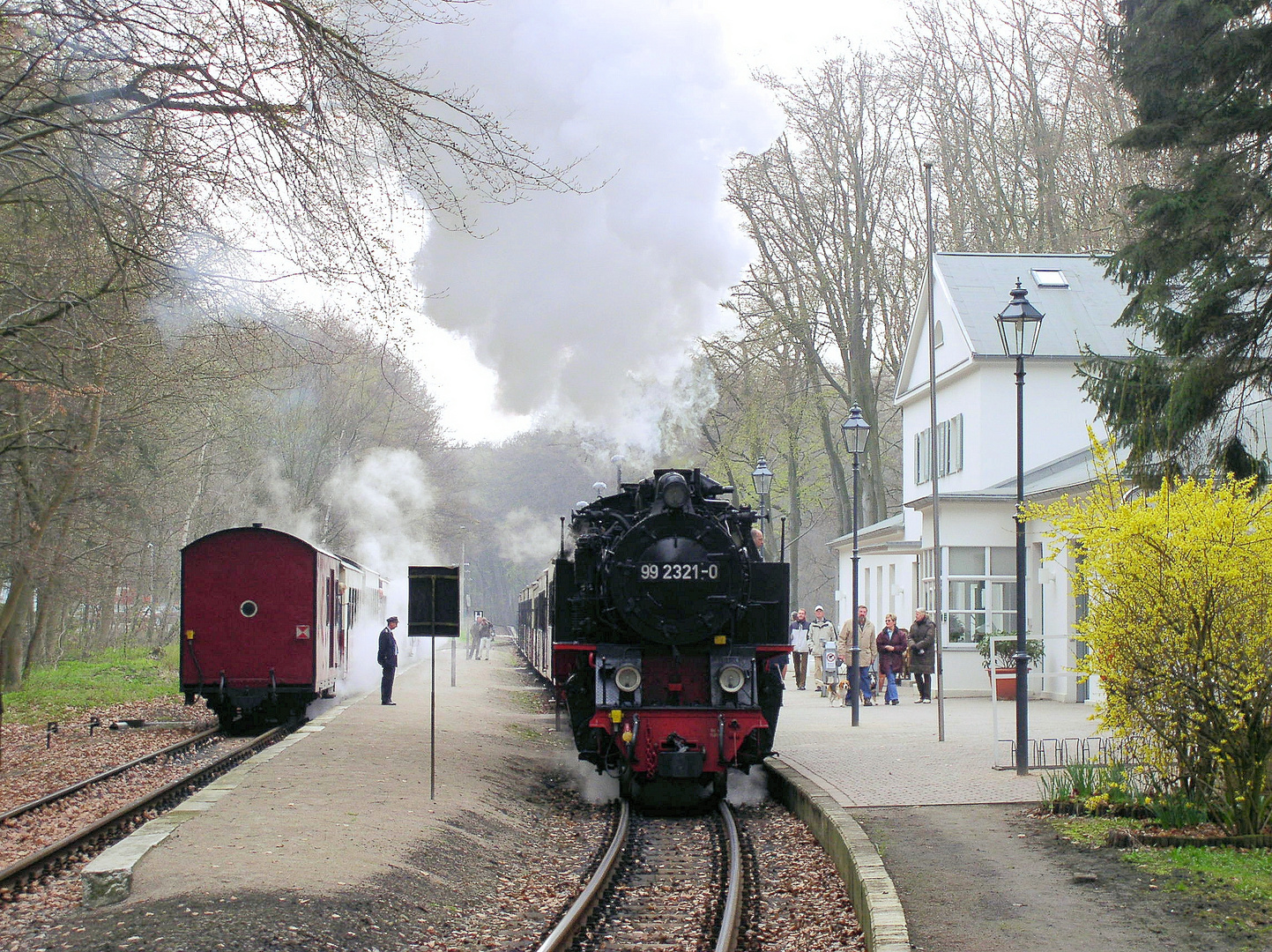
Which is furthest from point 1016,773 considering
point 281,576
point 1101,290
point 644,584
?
point 1101,290

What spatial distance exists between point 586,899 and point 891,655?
645 inches

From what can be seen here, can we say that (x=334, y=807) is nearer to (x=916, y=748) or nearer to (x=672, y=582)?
(x=672, y=582)

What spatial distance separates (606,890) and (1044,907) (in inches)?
129

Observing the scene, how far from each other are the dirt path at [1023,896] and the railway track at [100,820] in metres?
6.21

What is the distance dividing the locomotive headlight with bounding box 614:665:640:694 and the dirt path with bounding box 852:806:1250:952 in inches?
117

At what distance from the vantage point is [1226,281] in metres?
13.4

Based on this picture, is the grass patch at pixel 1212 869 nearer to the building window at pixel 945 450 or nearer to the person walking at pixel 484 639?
the building window at pixel 945 450

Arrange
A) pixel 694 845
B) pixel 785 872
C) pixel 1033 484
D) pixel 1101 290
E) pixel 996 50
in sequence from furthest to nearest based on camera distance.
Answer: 1. pixel 996 50
2. pixel 1101 290
3. pixel 1033 484
4. pixel 694 845
5. pixel 785 872

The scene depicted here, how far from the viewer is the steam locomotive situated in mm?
12312

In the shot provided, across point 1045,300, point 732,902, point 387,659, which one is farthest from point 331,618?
point 1045,300

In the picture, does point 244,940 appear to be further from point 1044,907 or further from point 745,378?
point 745,378

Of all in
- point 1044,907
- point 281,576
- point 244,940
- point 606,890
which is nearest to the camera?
point 244,940

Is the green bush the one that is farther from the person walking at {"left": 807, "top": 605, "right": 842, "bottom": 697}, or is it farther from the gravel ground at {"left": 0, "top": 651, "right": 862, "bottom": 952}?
the person walking at {"left": 807, "top": 605, "right": 842, "bottom": 697}

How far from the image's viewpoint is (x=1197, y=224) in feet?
44.6
